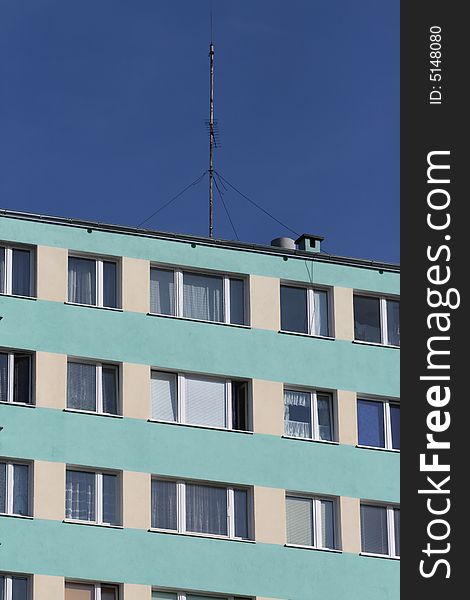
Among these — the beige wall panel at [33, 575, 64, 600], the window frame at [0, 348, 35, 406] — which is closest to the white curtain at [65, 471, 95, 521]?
the beige wall panel at [33, 575, 64, 600]

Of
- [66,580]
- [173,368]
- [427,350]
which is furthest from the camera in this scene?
[173,368]

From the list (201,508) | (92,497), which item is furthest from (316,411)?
(92,497)

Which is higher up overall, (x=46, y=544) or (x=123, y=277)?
(x=123, y=277)

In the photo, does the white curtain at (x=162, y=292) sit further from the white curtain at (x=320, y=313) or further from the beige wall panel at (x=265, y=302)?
the white curtain at (x=320, y=313)

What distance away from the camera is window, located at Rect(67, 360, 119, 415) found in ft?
199

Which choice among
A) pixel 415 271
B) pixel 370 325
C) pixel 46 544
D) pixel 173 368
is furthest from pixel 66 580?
pixel 415 271

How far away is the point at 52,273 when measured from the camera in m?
61.5

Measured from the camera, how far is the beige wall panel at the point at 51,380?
60.0 meters

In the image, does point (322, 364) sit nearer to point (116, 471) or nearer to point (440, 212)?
point (116, 471)

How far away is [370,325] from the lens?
2598 inches

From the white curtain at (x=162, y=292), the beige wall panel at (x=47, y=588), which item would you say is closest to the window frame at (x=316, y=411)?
the white curtain at (x=162, y=292)

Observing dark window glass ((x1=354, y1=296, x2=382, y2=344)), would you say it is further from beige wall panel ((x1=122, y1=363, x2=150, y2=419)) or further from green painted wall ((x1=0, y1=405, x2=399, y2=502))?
beige wall panel ((x1=122, y1=363, x2=150, y2=419))

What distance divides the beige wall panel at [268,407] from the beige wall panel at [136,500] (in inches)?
167

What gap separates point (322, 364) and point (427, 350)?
2283 cm
